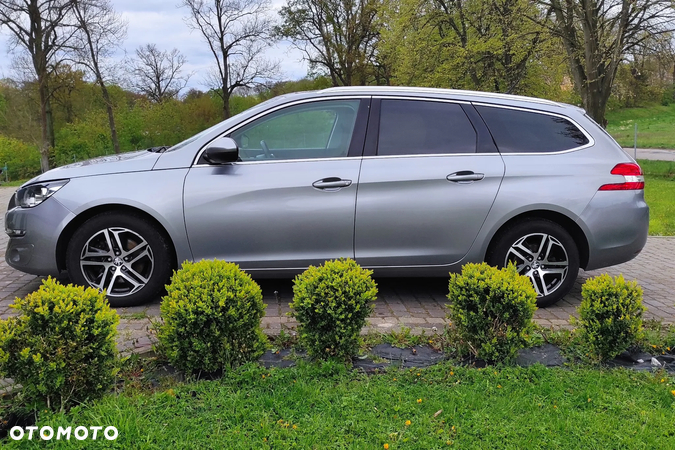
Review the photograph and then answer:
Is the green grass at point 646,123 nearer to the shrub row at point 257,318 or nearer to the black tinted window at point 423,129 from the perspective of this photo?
the black tinted window at point 423,129

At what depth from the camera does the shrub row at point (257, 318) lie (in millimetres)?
2549

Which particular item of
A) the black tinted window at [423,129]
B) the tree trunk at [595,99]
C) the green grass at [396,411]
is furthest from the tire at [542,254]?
the tree trunk at [595,99]

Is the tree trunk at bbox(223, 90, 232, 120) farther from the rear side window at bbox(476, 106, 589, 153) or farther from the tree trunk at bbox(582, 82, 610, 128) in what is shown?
the rear side window at bbox(476, 106, 589, 153)

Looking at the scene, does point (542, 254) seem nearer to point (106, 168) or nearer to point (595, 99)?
point (106, 168)

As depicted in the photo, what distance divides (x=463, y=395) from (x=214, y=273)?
148 centimetres

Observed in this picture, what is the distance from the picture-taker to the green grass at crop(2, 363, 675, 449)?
2.33 metres

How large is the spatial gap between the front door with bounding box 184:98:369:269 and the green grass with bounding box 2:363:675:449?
4.67 feet

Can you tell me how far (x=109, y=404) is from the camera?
8.34 feet

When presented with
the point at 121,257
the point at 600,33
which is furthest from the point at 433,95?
the point at 600,33

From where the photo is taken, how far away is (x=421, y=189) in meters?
4.21

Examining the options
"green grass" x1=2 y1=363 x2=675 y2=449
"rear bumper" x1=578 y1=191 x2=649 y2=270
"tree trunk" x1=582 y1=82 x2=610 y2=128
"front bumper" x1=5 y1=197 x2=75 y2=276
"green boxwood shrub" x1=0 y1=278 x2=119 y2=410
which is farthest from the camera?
"tree trunk" x1=582 y1=82 x2=610 y2=128

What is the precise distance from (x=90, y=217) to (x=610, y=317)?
3819mm

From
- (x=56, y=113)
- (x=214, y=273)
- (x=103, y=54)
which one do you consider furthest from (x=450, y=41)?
(x=56, y=113)

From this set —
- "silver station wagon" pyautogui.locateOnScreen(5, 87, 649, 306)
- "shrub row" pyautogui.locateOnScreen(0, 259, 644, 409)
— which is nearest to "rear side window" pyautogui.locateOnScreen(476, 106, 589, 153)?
"silver station wagon" pyautogui.locateOnScreen(5, 87, 649, 306)
